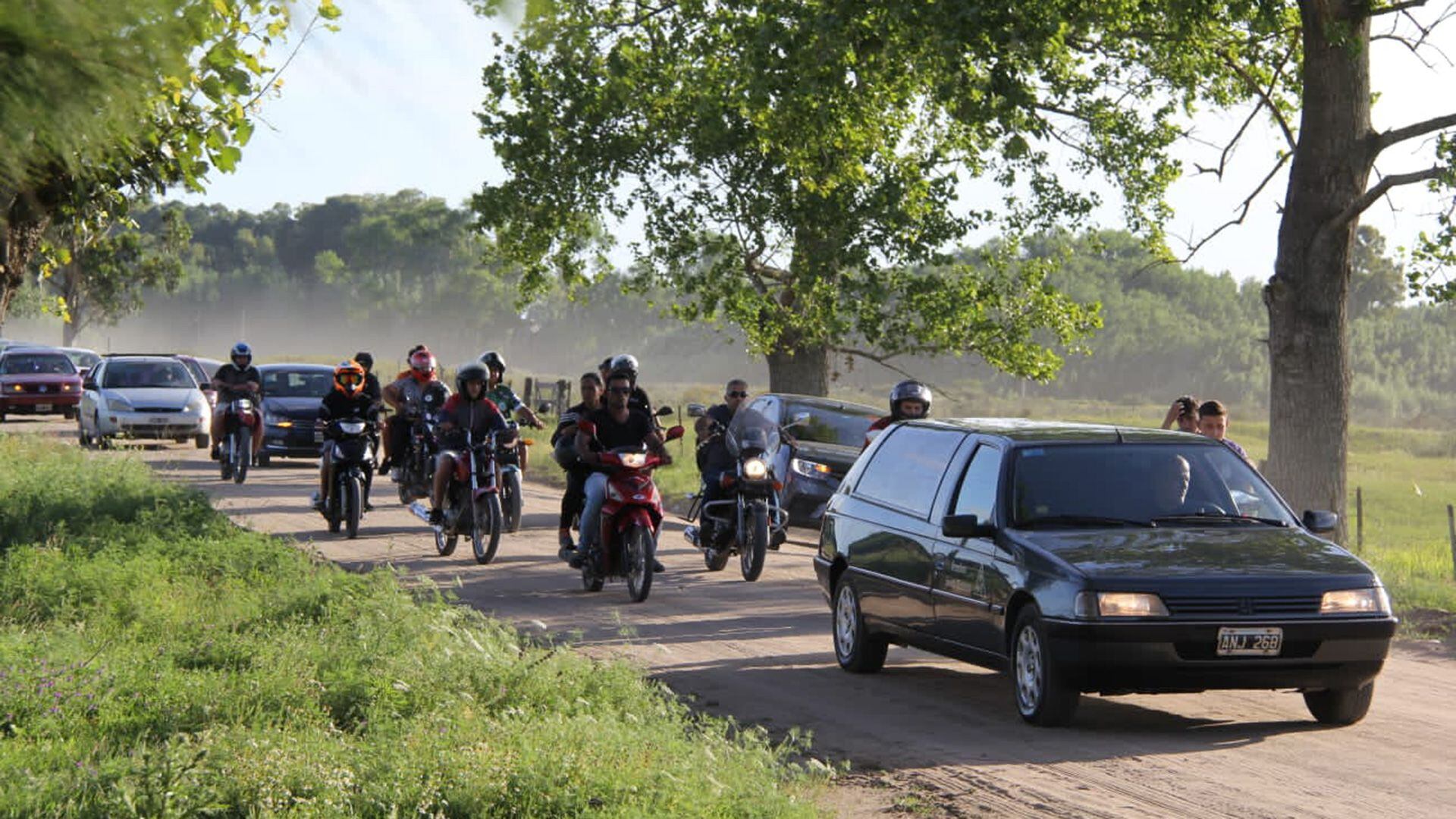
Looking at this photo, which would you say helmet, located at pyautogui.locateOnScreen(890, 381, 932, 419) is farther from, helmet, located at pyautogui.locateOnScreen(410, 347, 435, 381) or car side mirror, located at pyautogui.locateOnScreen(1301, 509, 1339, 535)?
helmet, located at pyautogui.locateOnScreen(410, 347, 435, 381)

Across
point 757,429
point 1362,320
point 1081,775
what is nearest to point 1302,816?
point 1081,775

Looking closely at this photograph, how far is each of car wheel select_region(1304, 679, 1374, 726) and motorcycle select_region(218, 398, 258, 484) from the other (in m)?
19.0

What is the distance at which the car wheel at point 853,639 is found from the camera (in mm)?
11602

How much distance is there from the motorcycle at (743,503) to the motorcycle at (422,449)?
321cm

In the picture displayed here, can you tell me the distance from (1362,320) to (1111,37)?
116 meters

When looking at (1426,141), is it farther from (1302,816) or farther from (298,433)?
(298,433)

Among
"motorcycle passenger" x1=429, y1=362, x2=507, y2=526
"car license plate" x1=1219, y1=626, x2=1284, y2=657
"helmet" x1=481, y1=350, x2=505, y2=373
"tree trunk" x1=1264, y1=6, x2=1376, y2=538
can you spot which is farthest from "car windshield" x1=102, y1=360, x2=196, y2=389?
"car license plate" x1=1219, y1=626, x2=1284, y2=657

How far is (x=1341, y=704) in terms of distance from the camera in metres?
9.83

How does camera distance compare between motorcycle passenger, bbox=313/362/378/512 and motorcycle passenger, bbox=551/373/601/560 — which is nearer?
motorcycle passenger, bbox=551/373/601/560

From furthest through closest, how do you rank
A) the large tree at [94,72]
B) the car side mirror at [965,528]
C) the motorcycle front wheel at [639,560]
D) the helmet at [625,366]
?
the helmet at [625,366]
the motorcycle front wheel at [639,560]
the car side mirror at [965,528]
the large tree at [94,72]

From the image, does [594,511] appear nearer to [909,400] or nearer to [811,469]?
[909,400]

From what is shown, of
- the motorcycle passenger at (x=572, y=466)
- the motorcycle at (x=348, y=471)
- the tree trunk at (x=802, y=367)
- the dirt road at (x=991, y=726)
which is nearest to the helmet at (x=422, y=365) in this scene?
the motorcycle at (x=348, y=471)

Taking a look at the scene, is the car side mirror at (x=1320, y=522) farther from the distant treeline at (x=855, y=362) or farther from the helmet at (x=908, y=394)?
the distant treeline at (x=855, y=362)

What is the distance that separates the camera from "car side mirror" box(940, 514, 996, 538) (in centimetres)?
1032
